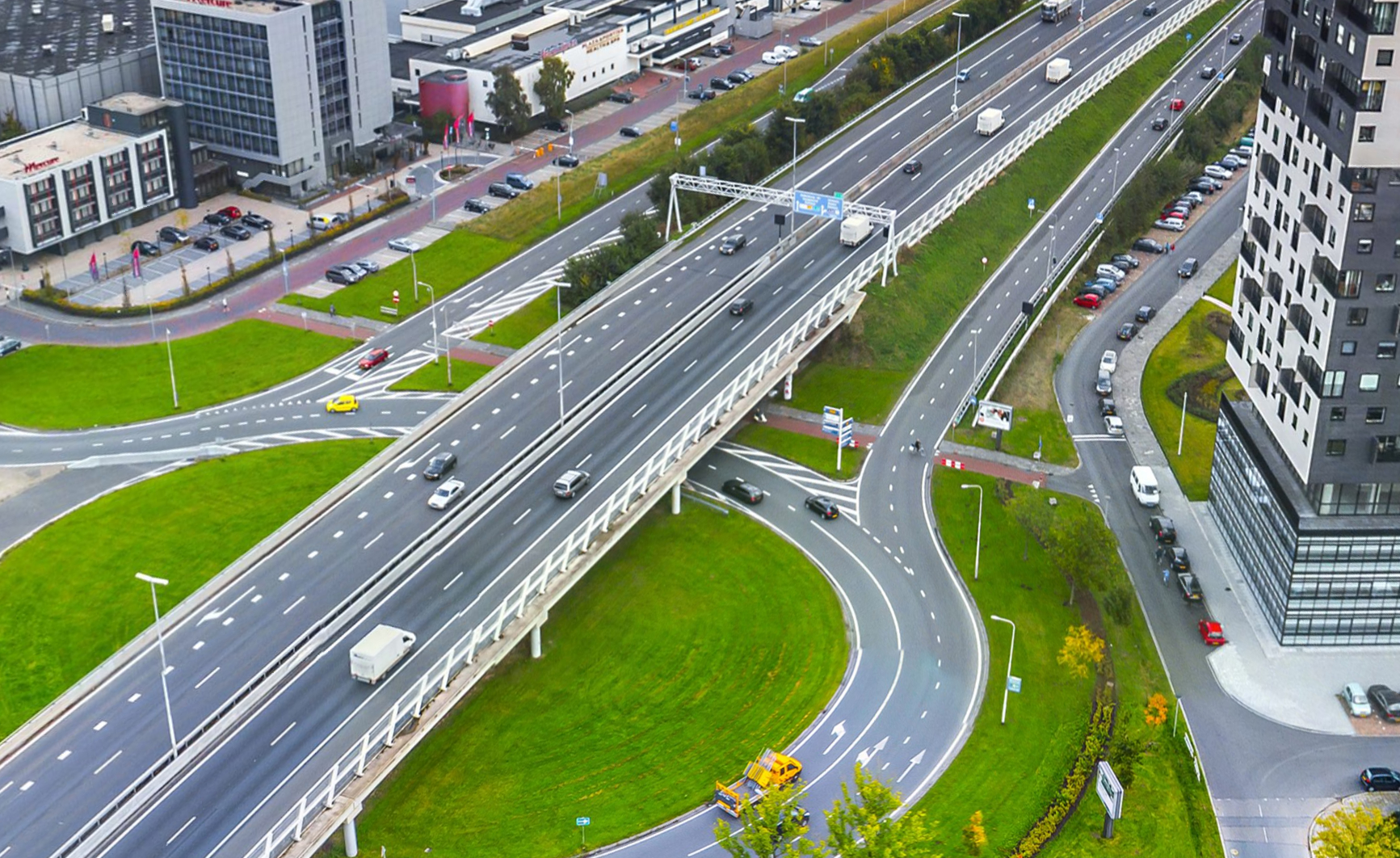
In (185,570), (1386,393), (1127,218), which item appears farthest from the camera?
(1127,218)

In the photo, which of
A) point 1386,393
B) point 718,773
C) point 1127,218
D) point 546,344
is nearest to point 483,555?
point 718,773

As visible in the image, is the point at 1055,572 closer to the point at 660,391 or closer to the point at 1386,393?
the point at 1386,393

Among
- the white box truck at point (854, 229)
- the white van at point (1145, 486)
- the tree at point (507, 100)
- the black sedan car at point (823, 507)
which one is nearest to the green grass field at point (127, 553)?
the black sedan car at point (823, 507)

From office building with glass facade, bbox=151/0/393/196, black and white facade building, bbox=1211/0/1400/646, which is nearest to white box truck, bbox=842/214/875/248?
black and white facade building, bbox=1211/0/1400/646

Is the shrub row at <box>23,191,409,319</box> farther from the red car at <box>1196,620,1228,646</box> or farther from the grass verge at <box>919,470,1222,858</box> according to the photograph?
the red car at <box>1196,620,1228,646</box>

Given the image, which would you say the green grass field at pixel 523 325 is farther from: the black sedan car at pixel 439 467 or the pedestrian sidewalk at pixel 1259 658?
the pedestrian sidewalk at pixel 1259 658

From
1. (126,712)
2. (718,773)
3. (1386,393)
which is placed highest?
(1386,393)
